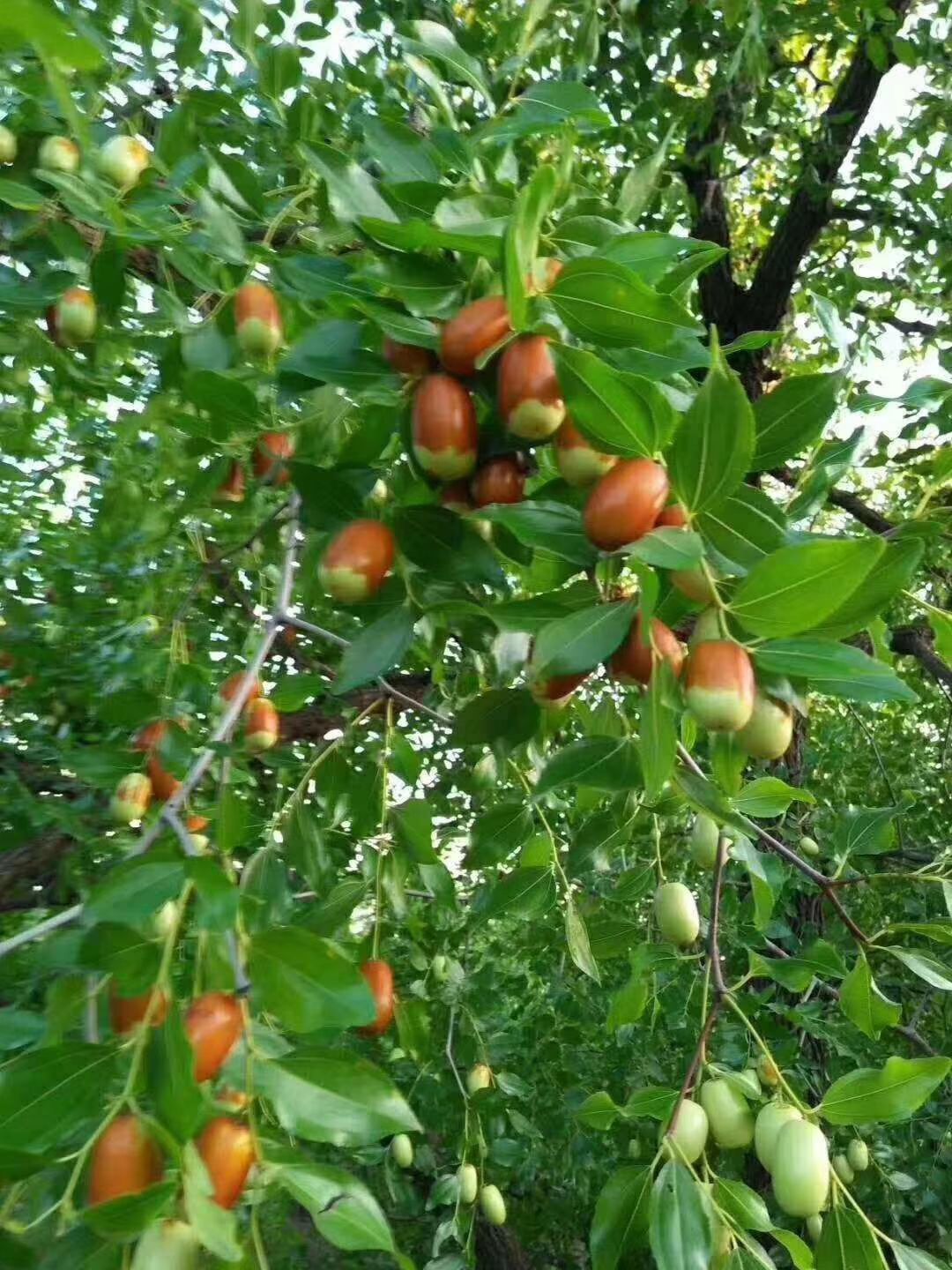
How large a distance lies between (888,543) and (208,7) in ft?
3.80

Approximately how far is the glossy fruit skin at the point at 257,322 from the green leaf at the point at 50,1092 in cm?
64

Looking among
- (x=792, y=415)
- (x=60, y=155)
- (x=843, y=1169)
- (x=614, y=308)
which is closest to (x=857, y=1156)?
(x=843, y=1169)

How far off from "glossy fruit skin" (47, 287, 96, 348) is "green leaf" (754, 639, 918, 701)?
3.15 ft

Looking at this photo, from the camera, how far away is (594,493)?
65 cm

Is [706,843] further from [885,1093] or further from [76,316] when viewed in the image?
[76,316]

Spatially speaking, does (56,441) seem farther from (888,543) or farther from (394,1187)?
(888,543)

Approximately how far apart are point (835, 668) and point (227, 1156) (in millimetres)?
433

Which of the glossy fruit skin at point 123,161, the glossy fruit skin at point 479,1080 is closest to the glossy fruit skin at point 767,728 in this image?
the glossy fruit skin at point 123,161

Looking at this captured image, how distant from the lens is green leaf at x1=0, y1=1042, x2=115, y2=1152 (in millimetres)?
555

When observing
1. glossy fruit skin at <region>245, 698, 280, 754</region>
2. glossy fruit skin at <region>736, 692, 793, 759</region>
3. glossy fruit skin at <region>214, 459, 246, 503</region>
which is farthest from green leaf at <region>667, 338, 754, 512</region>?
glossy fruit skin at <region>214, 459, 246, 503</region>

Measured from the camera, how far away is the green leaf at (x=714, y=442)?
59cm

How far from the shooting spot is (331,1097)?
0.59m

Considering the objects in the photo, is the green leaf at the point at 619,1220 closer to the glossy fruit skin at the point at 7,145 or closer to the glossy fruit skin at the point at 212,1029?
the glossy fruit skin at the point at 212,1029

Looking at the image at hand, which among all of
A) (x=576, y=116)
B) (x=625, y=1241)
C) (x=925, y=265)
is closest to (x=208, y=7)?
(x=576, y=116)
